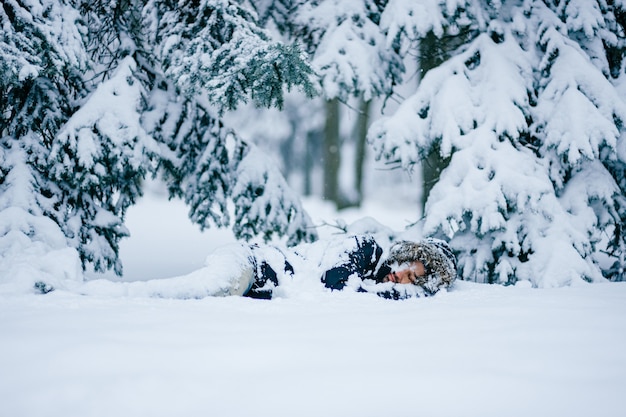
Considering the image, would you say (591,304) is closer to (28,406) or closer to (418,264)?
(418,264)

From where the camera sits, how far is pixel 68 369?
177 cm

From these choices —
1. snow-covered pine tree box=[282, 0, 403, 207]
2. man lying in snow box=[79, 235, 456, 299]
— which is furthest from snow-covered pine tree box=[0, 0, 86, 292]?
snow-covered pine tree box=[282, 0, 403, 207]

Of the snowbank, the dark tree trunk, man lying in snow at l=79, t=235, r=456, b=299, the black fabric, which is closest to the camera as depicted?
the snowbank

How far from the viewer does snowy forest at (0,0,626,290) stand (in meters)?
3.99

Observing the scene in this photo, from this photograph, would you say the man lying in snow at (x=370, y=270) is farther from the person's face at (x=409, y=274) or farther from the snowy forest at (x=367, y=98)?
the snowy forest at (x=367, y=98)

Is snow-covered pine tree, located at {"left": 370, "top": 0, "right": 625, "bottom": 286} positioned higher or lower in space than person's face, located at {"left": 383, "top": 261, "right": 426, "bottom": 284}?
higher

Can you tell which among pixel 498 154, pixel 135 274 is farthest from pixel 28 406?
pixel 135 274

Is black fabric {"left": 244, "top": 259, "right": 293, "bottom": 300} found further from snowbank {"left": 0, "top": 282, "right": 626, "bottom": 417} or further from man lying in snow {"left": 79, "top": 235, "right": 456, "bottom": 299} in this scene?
snowbank {"left": 0, "top": 282, "right": 626, "bottom": 417}

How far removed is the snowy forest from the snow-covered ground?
4.54 ft

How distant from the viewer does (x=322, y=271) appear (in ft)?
12.6

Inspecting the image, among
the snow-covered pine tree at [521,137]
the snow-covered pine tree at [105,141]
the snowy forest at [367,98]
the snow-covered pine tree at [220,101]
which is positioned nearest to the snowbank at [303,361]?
the snowy forest at [367,98]

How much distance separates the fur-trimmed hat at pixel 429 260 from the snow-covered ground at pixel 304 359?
0.84 meters

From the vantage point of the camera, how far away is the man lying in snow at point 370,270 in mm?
3643

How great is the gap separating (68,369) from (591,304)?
3.10m
